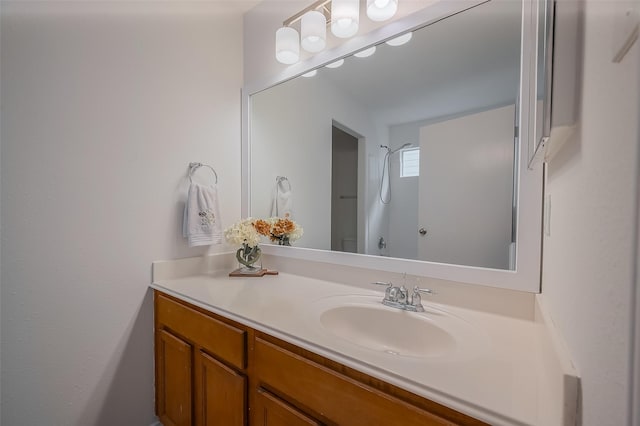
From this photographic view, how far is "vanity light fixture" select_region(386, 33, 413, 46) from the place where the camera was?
46.1 inches

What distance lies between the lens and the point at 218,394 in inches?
41.2

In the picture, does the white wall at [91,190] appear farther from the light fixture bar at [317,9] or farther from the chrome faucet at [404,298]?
the chrome faucet at [404,298]

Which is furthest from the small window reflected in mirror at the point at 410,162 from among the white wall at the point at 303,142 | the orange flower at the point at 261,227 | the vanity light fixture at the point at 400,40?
the orange flower at the point at 261,227

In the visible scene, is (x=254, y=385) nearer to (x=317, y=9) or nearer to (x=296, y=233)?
(x=296, y=233)

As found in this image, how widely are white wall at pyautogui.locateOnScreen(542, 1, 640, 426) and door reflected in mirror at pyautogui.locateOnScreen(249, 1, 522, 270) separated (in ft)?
1.69

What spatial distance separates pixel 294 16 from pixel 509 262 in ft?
5.00

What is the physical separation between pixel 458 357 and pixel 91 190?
4.89ft

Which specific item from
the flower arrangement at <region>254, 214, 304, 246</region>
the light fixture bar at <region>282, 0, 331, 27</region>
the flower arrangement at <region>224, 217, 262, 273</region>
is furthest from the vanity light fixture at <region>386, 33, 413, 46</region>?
the flower arrangement at <region>224, 217, 262, 273</region>

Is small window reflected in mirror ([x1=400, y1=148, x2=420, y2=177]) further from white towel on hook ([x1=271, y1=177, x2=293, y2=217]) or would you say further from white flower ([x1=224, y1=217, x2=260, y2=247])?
white flower ([x1=224, y1=217, x2=260, y2=247])

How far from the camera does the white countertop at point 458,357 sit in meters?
0.52

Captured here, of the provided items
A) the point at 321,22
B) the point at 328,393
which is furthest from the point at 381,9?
the point at 328,393

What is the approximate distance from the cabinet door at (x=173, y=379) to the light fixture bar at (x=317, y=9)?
5.43 feet

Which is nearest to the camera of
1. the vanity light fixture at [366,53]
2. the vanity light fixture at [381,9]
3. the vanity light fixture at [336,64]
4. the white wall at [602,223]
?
the white wall at [602,223]

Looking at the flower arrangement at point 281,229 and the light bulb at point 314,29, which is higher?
the light bulb at point 314,29
